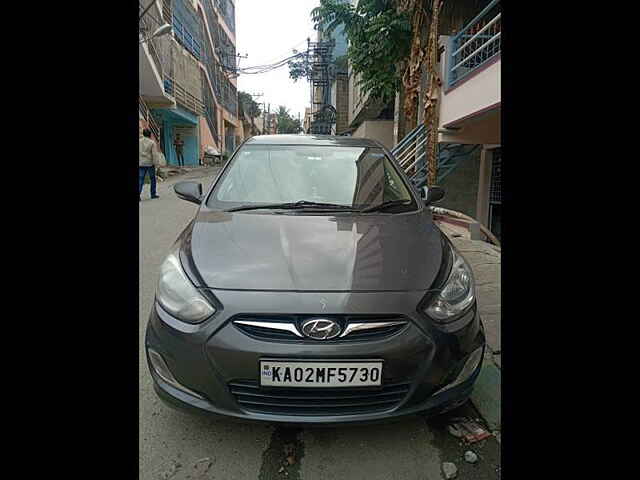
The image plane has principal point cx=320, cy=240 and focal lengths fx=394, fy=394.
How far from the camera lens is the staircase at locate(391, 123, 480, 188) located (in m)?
8.81

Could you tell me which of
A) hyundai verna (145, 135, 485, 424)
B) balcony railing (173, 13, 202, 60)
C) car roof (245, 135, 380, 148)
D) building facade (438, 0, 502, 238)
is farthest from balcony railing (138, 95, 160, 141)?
hyundai verna (145, 135, 485, 424)

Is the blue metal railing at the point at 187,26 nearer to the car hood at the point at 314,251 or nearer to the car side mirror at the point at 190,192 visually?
the car side mirror at the point at 190,192

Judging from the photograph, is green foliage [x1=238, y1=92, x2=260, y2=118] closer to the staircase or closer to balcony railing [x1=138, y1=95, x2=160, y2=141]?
balcony railing [x1=138, y1=95, x2=160, y2=141]

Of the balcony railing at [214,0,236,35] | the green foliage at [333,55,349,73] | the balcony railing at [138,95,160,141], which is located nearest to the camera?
the balcony railing at [138,95,160,141]

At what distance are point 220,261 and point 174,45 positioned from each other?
61.8ft

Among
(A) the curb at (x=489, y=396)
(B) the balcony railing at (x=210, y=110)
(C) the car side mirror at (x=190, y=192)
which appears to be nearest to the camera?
(A) the curb at (x=489, y=396)

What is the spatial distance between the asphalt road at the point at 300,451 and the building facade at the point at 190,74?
13358mm

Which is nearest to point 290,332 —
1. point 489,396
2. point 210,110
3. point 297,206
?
point 297,206

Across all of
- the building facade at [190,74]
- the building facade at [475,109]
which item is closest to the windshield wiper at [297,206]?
the building facade at [475,109]

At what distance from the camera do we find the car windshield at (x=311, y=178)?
104 inches

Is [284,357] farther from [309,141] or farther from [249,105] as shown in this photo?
[249,105]
